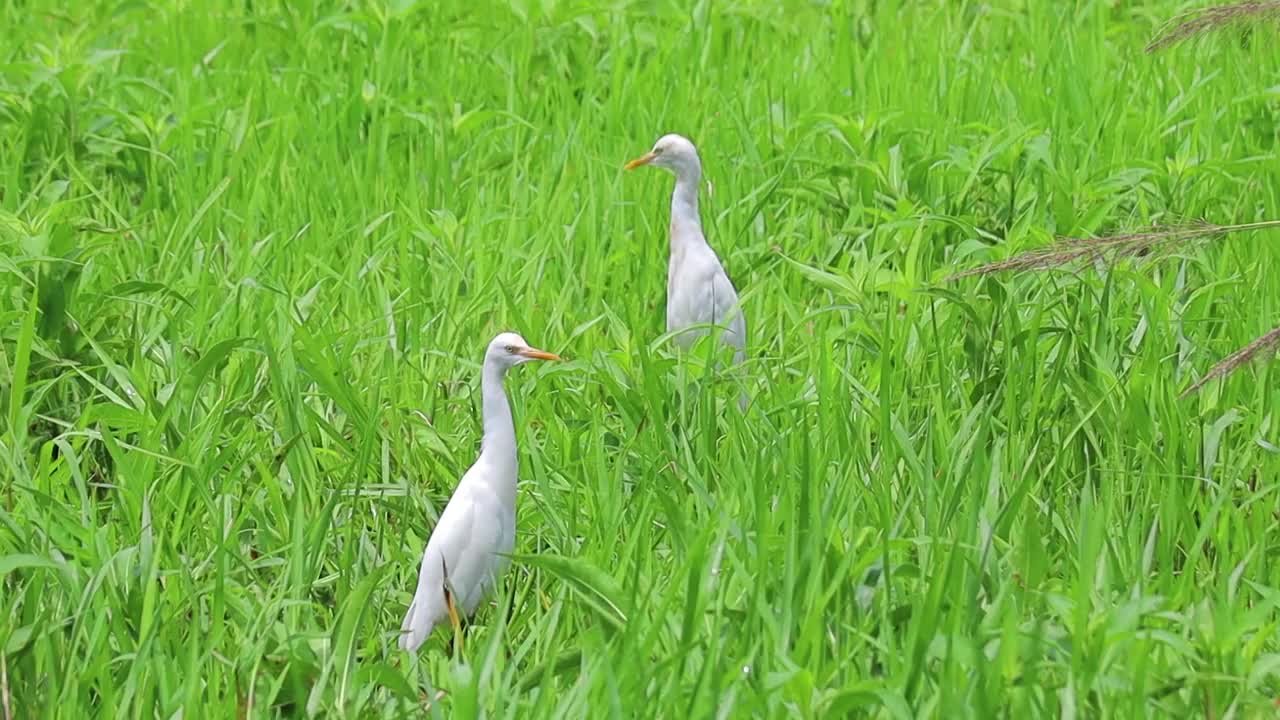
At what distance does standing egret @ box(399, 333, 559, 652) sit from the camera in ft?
10.4

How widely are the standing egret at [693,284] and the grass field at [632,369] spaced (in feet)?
0.36

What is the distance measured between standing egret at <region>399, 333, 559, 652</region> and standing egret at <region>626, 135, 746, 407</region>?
1011 mm

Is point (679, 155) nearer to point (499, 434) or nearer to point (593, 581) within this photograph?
point (499, 434)

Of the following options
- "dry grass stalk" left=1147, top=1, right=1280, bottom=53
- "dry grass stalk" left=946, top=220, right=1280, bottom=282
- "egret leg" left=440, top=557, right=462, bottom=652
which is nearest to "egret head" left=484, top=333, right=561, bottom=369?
"egret leg" left=440, top=557, right=462, bottom=652

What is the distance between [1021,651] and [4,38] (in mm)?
5292

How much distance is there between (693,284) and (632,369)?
→ 0.55m

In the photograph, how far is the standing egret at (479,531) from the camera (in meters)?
3.17

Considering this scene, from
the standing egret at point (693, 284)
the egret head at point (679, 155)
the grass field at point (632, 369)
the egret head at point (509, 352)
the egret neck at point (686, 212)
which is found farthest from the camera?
the egret head at point (679, 155)

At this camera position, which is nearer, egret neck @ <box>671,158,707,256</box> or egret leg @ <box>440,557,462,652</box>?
egret leg @ <box>440,557,462,652</box>

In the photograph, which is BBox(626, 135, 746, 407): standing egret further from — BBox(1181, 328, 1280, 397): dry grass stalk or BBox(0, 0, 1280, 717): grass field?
BBox(1181, 328, 1280, 397): dry grass stalk

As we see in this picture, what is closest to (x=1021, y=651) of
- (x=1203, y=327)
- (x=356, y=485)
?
(x=356, y=485)

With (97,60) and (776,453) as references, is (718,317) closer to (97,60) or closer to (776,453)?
(776,453)

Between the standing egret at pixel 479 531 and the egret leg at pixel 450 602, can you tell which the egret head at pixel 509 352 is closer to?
the standing egret at pixel 479 531

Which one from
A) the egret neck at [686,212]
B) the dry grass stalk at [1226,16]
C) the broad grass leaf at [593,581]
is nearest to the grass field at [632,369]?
the broad grass leaf at [593,581]
